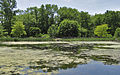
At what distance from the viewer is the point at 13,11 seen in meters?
56.2

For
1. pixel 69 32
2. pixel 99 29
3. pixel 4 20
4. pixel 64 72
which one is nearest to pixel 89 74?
pixel 64 72

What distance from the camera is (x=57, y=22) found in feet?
195

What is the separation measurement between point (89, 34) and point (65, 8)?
15.1 m

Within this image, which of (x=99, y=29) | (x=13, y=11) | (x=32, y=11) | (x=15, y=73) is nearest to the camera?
(x=15, y=73)

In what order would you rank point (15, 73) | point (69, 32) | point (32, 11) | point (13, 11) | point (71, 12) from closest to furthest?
point (15, 73), point (69, 32), point (13, 11), point (71, 12), point (32, 11)

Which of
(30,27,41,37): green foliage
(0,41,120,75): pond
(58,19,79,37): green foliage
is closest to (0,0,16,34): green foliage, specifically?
(30,27,41,37): green foliage

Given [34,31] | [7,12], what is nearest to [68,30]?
[34,31]

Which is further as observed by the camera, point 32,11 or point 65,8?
point 32,11

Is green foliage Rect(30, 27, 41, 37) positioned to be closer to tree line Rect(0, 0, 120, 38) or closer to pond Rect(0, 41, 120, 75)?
tree line Rect(0, 0, 120, 38)

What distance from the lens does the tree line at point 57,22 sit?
1922 inches

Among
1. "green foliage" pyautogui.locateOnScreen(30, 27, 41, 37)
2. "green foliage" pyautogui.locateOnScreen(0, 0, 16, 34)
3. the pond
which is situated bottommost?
the pond

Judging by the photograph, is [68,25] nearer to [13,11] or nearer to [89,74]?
[13,11]

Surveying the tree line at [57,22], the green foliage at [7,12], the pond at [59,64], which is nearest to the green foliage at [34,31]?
the tree line at [57,22]

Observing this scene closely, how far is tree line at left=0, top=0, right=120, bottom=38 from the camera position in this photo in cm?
4882
